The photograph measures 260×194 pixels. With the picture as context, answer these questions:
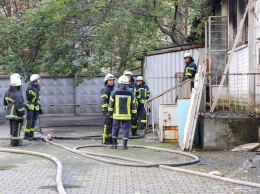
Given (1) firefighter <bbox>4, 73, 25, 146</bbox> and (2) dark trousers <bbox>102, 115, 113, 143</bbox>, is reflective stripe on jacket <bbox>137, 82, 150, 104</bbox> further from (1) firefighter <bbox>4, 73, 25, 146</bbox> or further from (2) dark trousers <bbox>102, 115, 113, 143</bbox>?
(1) firefighter <bbox>4, 73, 25, 146</bbox>

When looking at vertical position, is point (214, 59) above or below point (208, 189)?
above

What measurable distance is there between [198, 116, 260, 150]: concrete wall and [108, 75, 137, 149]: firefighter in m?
1.97

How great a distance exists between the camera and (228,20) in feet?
53.6

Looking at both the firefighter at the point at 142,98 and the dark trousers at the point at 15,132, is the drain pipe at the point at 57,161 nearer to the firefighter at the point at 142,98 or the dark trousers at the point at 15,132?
the dark trousers at the point at 15,132

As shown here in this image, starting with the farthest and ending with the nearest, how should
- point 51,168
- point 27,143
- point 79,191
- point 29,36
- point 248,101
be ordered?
point 29,36
point 27,143
point 248,101
point 51,168
point 79,191

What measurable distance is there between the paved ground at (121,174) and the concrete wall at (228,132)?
43 cm

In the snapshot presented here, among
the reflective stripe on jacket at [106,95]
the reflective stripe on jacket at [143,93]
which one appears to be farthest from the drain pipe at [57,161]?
the reflective stripe on jacket at [143,93]

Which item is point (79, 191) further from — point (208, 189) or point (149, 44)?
point (149, 44)

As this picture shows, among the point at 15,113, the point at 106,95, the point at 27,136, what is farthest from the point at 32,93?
the point at 106,95

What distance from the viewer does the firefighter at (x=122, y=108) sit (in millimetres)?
12609

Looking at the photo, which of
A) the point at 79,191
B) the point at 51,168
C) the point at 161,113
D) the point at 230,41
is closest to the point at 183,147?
the point at 161,113

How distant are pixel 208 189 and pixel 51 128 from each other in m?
11.8

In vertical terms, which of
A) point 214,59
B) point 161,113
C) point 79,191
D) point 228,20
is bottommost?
point 79,191

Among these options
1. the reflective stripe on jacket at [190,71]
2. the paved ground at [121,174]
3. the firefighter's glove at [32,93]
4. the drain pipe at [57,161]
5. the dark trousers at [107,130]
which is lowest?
the paved ground at [121,174]
